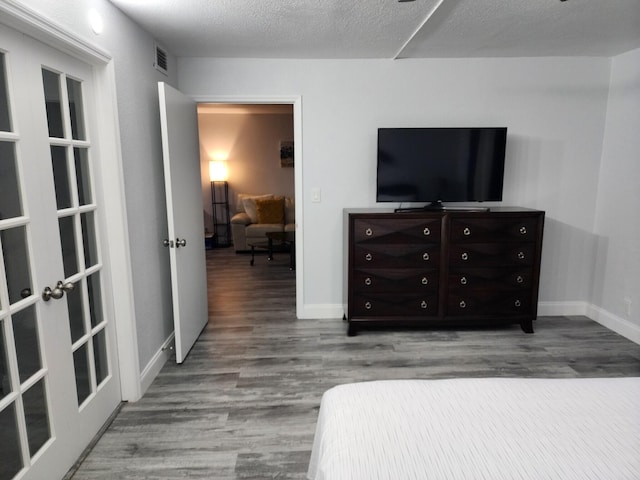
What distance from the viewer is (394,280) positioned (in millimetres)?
3252

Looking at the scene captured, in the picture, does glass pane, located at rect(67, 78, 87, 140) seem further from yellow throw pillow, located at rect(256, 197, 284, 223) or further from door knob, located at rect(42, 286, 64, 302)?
yellow throw pillow, located at rect(256, 197, 284, 223)

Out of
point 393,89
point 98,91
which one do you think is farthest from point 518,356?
point 98,91

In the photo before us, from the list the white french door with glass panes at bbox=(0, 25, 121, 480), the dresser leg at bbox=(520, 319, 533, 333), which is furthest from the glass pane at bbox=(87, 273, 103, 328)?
the dresser leg at bbox=(520, 319, 533, 333)

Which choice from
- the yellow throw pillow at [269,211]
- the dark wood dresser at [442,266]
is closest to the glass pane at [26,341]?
the dark wood dresser at [442,266]

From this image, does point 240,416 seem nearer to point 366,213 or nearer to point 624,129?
point 366,213

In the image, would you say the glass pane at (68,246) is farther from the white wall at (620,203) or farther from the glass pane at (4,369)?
the white wall at (620,203)

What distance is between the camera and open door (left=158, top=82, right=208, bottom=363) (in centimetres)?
265

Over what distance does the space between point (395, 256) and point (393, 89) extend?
4.86 feet

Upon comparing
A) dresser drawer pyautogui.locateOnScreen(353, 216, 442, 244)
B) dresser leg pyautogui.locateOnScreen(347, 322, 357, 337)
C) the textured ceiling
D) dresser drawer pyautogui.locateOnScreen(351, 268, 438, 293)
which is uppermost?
the textured ceiling

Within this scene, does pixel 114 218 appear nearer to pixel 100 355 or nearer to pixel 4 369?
pixel 100 355

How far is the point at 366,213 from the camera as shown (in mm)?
3146

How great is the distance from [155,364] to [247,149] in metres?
5.42

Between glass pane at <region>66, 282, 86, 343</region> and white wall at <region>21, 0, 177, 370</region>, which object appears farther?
white wall at <region>21, 0, 177, 370</region>

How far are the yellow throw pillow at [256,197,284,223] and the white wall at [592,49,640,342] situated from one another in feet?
15.6
